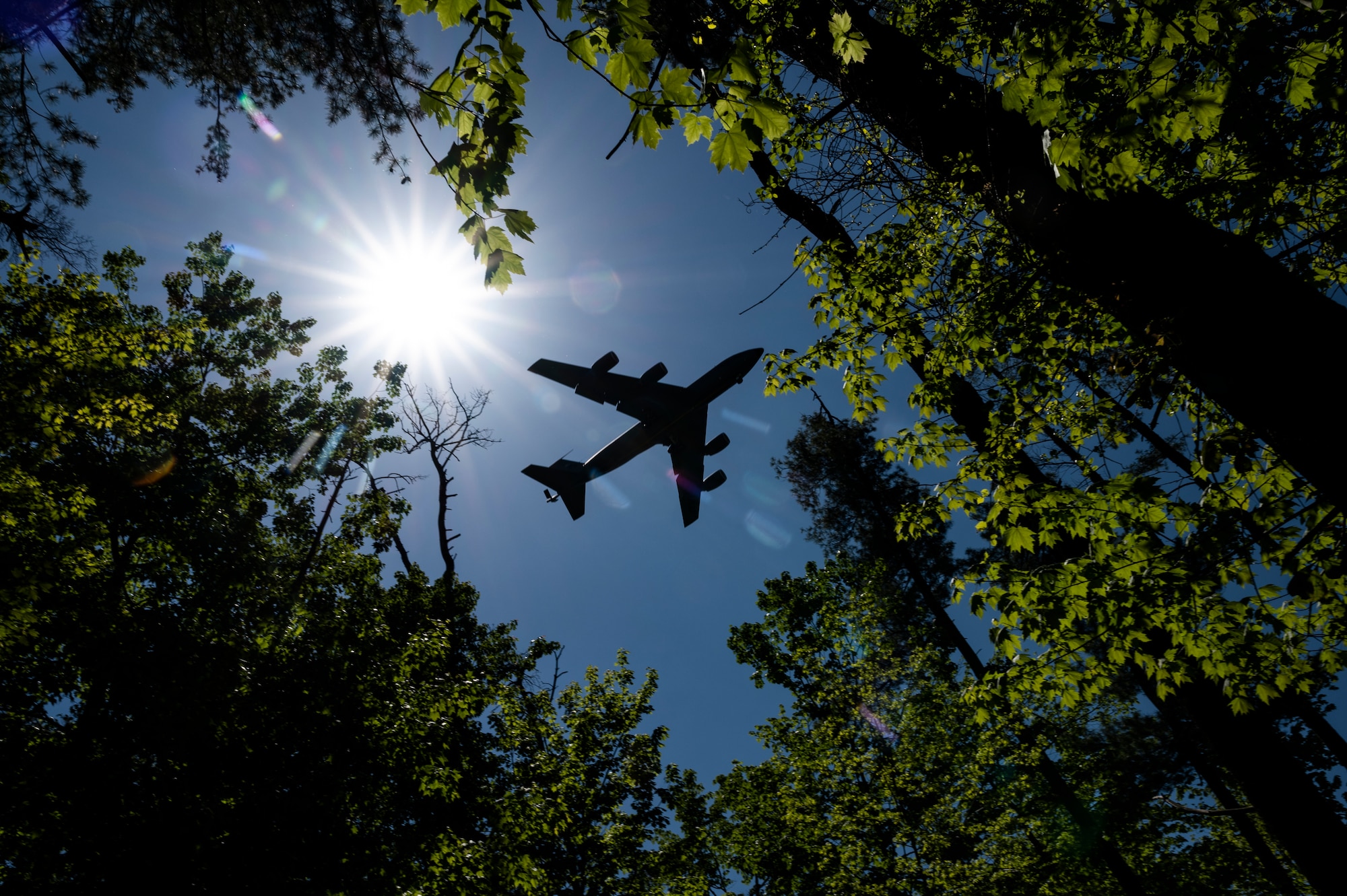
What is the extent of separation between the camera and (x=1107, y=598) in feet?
13.1

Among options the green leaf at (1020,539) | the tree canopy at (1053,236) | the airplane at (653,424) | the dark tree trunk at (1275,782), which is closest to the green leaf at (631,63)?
the tree canopy at (1053,236)

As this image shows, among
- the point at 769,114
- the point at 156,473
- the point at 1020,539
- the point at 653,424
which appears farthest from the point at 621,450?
the point at 769,114

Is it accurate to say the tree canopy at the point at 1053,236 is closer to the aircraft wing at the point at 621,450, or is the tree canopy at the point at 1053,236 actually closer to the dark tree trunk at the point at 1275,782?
the dark tree trunk at the point at 1275,782

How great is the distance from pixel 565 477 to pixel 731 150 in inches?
606

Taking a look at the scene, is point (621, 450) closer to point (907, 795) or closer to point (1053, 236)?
point (907, 795)

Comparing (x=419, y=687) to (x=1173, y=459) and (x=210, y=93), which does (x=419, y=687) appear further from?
(x=1173, y=459)

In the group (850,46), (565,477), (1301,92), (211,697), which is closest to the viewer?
(1301,92)

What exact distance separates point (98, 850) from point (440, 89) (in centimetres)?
988

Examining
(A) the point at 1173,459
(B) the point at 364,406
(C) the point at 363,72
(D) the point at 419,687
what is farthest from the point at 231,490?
(A) the point at 1173,459

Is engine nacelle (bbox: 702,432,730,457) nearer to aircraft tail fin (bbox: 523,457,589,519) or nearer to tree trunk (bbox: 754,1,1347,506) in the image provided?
aircraft tail fin (bbox: 523,457,589,519)

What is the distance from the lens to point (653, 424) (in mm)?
15867

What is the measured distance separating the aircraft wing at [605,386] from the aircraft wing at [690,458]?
1.35 m

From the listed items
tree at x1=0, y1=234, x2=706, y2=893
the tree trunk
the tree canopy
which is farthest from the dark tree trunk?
tree at x1=0, y1=234, x2=706, y2=893

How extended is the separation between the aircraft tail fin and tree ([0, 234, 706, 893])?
5.20 metres
